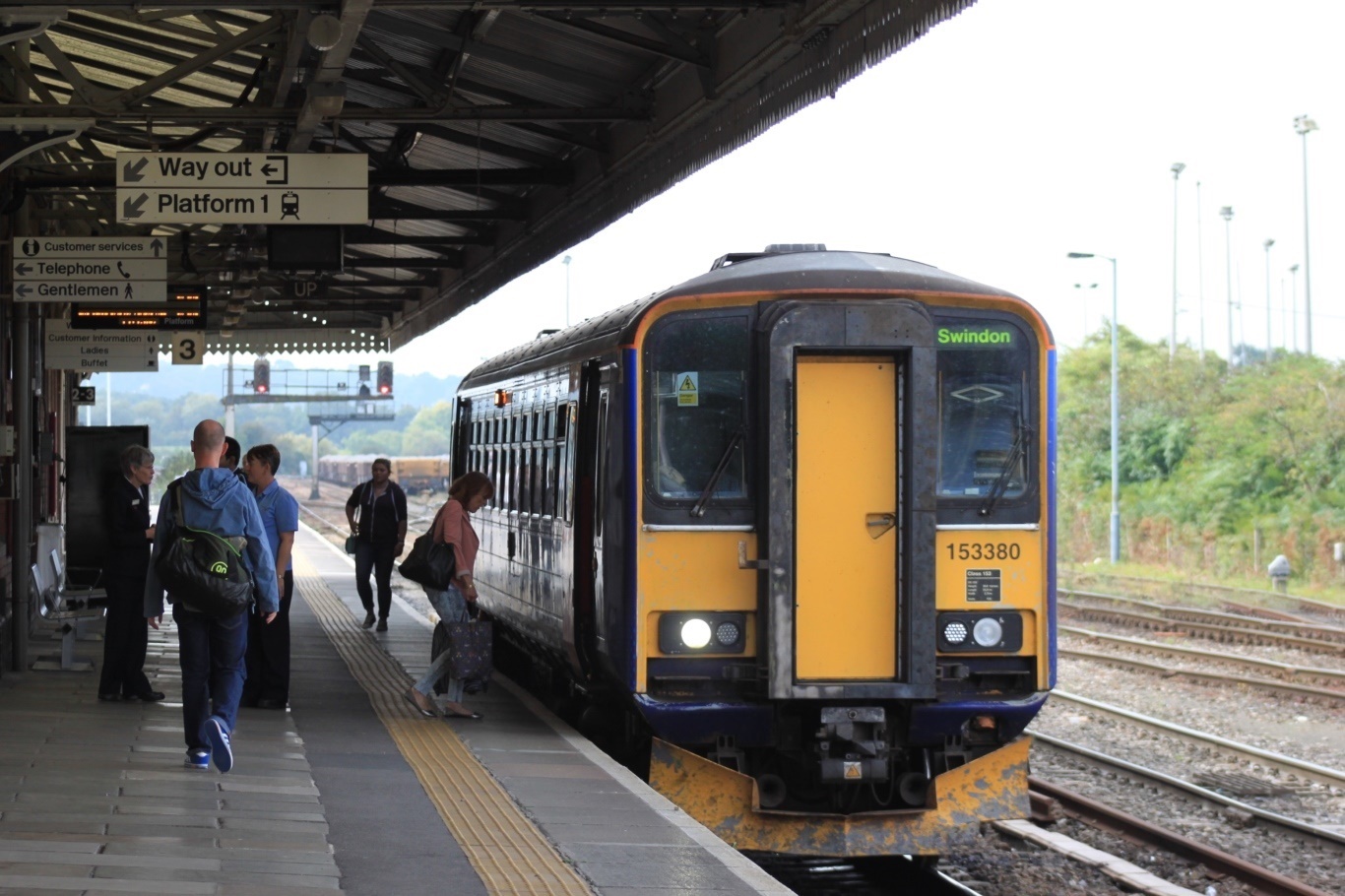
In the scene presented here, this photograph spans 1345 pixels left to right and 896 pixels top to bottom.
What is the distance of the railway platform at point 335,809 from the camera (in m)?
6.03

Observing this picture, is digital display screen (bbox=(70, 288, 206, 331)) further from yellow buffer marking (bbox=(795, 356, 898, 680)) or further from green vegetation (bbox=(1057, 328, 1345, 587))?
green vegetation (bbox=(1057, 328, 1345, 587))

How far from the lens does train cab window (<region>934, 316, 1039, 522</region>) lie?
863 centimetres

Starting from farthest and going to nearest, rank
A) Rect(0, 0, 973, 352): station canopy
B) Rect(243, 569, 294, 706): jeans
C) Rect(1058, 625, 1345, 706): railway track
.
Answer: Rect(1058, 625, 1345, 706): railway track → Rect(243, 569, 294, 706): jeans → Rect(0, 0, 973, 352): station canopy

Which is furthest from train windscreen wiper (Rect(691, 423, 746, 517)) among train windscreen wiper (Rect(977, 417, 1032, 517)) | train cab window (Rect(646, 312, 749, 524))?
train windscreen wiper (Rect(977, 417, 1032, 517))

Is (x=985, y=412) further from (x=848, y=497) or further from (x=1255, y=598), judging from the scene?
(x=1255, y=598)

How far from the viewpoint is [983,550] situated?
28.2ft

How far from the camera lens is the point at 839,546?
841 cm

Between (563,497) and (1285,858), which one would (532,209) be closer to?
(563,497)

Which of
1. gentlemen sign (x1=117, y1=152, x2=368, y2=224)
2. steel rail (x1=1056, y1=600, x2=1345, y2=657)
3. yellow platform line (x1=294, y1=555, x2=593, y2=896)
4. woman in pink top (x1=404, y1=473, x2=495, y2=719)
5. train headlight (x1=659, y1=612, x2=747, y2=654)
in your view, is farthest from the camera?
steel rail (x1=1056, y1=600, x2=1345, y2=657)

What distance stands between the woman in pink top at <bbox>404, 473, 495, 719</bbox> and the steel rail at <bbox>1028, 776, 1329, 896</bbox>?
376 centimetres

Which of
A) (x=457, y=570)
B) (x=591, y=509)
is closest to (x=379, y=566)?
(x=457, y=570)

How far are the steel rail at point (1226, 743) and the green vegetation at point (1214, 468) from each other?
Answer: 47.6 ft

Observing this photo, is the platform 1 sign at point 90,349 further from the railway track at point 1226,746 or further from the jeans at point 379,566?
the railway track at point 1226,746

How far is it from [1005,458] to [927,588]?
32.5 inches
